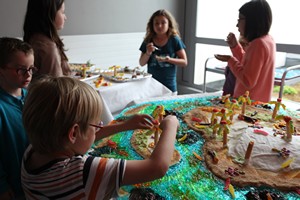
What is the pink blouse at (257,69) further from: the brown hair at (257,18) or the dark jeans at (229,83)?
the dark jeans at (229,83)

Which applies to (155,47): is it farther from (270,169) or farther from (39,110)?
(39,110)

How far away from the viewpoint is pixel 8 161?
897 mm

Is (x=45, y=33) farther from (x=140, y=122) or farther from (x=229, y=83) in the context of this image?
(x=229, y=83)

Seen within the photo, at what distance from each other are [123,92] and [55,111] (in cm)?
138

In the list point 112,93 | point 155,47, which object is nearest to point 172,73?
point 155,47

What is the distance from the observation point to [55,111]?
1.84ft

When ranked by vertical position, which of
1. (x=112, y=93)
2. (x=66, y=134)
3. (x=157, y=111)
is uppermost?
(x=66, y=134)

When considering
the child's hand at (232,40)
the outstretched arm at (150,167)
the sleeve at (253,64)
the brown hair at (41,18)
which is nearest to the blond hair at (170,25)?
the child's hand at (232,40)

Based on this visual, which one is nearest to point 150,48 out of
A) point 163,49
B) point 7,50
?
point 163,49

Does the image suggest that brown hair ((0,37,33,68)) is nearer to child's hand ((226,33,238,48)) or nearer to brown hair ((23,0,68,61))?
brown hair ((23,0,68,61))

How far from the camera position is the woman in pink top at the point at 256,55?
1.47 metres

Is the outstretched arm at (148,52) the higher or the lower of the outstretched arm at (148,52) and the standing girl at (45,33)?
the lower

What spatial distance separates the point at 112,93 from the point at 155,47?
1.91 ft

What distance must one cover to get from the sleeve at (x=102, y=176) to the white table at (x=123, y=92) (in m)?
1.13
